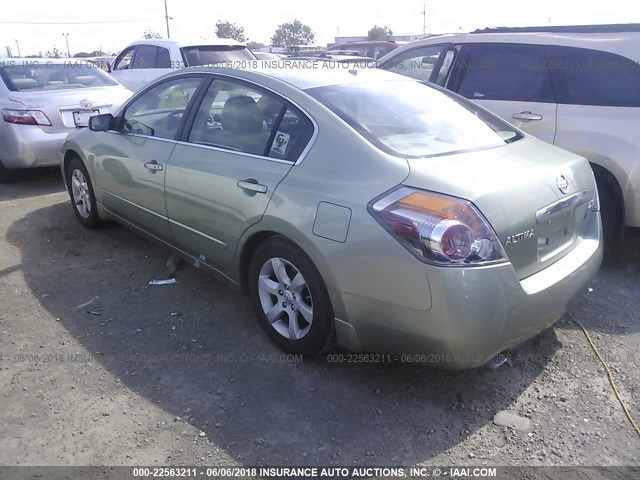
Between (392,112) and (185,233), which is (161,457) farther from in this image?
(392,112)

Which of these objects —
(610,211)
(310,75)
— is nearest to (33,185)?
(310,75)

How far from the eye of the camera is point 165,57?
9.83 metres

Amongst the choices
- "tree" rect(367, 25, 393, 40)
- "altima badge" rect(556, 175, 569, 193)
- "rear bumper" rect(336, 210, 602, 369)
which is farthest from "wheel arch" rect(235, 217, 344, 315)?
"tree" rect(367, 25, 393, 40)

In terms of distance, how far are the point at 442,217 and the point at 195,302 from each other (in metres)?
2.09

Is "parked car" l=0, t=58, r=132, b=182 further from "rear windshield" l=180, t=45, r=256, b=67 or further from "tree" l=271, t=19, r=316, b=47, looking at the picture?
"tree" l=271, t=19, r=316, b=47

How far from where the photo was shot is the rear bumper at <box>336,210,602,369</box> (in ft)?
7.97

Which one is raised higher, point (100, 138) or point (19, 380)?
point (100, 138)

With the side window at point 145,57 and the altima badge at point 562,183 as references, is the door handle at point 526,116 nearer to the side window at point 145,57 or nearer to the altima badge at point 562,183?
the altima badge at point 562,183

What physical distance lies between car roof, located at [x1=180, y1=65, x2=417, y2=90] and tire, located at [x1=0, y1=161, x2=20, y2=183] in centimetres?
440

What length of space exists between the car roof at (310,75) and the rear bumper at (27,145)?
3.63 metres

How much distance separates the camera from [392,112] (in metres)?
3.23

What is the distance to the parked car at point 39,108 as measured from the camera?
6.53 metres

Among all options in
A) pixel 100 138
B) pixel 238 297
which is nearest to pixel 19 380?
pixel 238 297

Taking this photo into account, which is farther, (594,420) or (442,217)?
(594,420)
